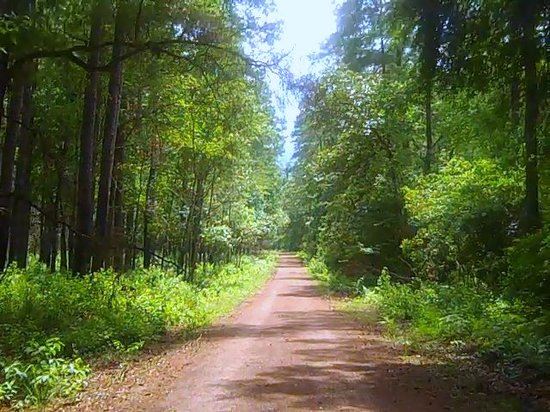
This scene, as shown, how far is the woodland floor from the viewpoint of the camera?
657 cm

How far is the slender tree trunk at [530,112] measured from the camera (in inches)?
289

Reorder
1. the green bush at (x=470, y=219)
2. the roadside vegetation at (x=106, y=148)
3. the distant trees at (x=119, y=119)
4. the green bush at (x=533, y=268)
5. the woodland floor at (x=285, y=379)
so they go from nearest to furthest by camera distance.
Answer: the woodland floor at (x=285, y=379) < the green bush at (x=533, y=268) < the roadside vegetation at (x=106, y=148) < the distant trees at (x=119, y=119) < the green bush at (x=470, y=219)

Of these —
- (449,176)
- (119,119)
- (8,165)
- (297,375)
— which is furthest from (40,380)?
(119,119)

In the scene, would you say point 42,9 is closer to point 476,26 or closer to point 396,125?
point 476,26

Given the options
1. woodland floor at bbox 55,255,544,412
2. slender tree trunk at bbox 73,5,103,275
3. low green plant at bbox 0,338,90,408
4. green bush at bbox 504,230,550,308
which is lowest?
woodland floor at bbox 55,255,544,412

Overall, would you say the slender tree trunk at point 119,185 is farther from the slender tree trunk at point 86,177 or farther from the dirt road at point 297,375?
the dirt road at point 297,375

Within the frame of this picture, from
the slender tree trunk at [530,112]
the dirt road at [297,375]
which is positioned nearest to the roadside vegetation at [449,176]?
the slender tree trunk at [530,112]

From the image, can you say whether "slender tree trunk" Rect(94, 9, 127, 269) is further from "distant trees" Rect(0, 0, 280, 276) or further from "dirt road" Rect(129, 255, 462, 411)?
"dirt road" Rect(129, 255, 462, 411)

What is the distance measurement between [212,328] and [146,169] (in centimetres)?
1287

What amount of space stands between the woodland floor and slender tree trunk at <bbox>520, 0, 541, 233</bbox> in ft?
11.5

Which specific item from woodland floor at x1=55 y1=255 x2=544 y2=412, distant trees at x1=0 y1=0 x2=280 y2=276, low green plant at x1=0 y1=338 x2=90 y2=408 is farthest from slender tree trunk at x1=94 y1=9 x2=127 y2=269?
low green plant at x1=0 y1=338 x2=90 y2=408

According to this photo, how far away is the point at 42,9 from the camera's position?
9609 mm

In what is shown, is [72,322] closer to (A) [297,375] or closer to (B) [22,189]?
(A) [297,375]

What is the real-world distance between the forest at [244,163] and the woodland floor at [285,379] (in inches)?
29.3
